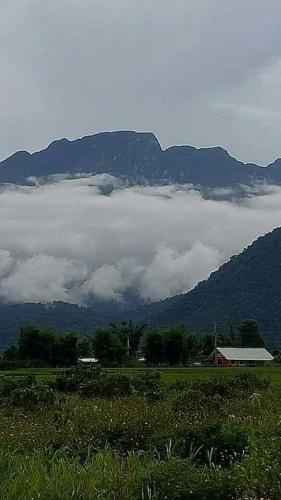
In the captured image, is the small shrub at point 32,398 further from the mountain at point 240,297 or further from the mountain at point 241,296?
the mountain at point 241,296

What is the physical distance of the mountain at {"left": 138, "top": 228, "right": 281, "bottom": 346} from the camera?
4503 inches

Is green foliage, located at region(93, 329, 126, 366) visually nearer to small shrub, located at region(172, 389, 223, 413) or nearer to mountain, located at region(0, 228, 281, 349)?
mountain, located at region(0, 228, 281, 349)

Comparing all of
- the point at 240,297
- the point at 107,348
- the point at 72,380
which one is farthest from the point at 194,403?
the point at 240,297

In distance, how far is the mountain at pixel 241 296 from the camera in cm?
11438

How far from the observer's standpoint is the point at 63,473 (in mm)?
6645

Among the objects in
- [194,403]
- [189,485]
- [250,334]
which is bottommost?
[189,485]

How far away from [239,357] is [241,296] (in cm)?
4600

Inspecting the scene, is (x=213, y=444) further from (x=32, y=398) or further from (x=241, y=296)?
(x=241, y=296)

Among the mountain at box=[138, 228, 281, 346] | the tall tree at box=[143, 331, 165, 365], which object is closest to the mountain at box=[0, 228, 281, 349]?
the mountain at box=[138, 228, 281, 346]

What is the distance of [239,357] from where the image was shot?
78000mm

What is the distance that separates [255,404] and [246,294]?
108 meters

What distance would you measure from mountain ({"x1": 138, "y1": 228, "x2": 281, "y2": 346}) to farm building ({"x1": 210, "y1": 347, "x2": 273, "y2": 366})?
A: 2744 cm

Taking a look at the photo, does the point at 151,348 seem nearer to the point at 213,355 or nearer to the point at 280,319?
the point at 213,355

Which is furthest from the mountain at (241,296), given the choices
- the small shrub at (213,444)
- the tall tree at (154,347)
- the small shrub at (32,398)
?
the small shrub at (213,444)
